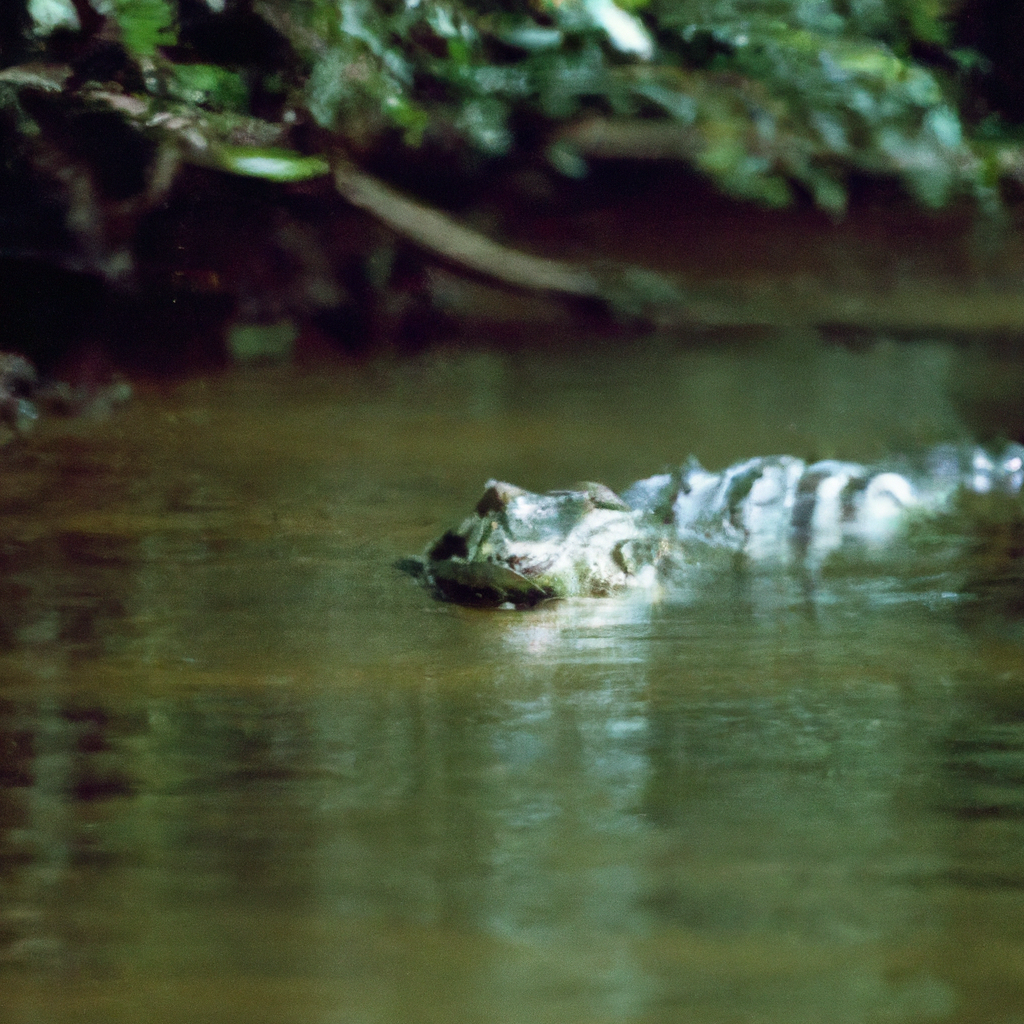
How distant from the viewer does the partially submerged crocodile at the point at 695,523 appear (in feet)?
7.77

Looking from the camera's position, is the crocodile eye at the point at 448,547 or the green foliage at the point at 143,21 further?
the green foliage at the point at 143,21

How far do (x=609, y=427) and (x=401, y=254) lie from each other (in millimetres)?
1705

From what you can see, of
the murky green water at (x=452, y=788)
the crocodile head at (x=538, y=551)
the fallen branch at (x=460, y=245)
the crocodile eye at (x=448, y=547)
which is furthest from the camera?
the fallen branch at (x=460, y=245)

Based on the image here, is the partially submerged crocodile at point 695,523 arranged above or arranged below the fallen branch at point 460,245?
below

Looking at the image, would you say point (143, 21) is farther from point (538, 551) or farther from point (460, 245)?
point (460, 245)

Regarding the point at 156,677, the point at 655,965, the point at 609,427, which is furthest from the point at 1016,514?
the point at 655,965

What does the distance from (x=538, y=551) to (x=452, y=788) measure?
779 millimetres

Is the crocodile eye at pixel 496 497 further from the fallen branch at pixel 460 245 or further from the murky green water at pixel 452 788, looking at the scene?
the fallen branch at pixel 460 245

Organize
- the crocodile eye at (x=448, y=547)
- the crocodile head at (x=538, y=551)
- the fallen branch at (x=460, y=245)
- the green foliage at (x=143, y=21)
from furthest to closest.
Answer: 1. the fallen branch at (x=460, y=245)
2. the green foliage at (x=143, y=21)
3. the crocodile eye at (x=448, y=547)
4. the crocodile head at (x=538, y=551)

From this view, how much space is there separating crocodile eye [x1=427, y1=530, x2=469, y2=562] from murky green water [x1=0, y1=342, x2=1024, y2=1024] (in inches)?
3.6

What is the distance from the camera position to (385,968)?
1.29m

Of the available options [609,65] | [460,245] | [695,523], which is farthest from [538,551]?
[460,245]

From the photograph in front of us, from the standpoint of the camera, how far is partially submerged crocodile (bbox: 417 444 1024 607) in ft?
7.77

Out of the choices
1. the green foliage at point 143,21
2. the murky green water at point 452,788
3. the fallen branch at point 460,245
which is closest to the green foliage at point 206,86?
the green foliage at point 143,21
